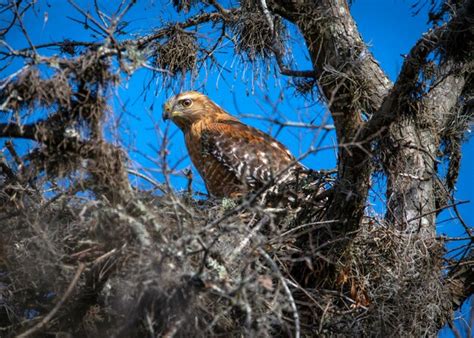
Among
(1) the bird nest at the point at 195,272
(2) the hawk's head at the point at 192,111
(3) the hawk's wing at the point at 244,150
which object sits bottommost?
(1) the bird nest at the point at 195,272

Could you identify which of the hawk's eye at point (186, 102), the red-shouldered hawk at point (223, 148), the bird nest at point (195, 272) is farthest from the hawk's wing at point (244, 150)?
the bird nest at point (195, 272)

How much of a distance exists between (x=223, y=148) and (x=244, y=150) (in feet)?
0.61

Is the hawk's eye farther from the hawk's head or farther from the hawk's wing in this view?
the hawk's wing

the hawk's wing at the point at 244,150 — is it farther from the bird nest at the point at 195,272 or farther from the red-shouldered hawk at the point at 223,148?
the bird nest at the point at 195,272

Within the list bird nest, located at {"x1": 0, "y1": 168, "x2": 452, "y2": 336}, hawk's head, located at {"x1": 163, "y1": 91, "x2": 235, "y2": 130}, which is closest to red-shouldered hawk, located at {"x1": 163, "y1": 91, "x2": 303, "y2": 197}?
hawk's head, located at {"x1": 163, "y1": 91, "x2": 235, "y2": 130}

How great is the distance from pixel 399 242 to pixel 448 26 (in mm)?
1558

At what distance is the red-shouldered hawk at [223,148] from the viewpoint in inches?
254

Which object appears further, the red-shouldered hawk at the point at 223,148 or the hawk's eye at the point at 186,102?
the hawk's eye at the point at 186,102

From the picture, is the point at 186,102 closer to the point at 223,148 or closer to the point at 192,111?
the point at 192,111

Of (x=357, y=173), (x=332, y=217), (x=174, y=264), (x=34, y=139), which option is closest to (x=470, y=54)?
(x=357, y=173)

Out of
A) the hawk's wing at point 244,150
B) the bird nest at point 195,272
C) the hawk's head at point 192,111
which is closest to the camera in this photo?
the bird nest at point 195,272

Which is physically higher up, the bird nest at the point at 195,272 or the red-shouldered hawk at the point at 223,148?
the red-shouldered hawk at the point at 223,148

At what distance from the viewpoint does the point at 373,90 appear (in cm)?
573

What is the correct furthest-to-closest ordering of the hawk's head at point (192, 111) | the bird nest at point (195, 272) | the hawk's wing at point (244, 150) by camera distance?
the hawk's head at point (192, 111), the hawk's wing at point (244, 150), the bird nest at point (195, 272)
